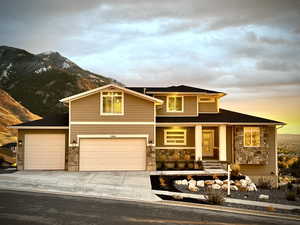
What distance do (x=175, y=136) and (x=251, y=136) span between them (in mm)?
5693

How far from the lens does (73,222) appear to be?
752 centimetres

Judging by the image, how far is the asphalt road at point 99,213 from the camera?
7.75 m

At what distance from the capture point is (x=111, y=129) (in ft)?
58.7

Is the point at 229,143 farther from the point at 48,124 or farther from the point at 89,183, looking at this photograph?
the point at 48,124

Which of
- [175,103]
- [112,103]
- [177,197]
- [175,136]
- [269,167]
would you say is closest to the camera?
[177,197]

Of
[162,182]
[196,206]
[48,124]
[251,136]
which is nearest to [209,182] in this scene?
[162,182]

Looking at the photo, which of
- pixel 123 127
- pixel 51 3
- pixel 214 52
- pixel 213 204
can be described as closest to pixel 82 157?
pixel 123 127

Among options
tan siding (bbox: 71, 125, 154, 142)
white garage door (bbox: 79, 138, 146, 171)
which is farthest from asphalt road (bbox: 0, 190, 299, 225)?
tan siding (bbox: 71, 125, 154, 142)

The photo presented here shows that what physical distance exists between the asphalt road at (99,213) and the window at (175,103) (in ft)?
39.2

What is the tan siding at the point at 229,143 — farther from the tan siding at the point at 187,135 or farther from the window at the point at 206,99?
the window at the point at 206,99

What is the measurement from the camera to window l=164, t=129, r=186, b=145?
2075 centimetres

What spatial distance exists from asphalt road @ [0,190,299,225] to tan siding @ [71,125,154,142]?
748 cm

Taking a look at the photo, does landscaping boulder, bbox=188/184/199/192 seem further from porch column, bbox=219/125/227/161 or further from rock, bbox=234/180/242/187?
porch column, bbox=219/125/227/161

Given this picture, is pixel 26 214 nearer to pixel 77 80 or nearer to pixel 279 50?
pixel 279 50
